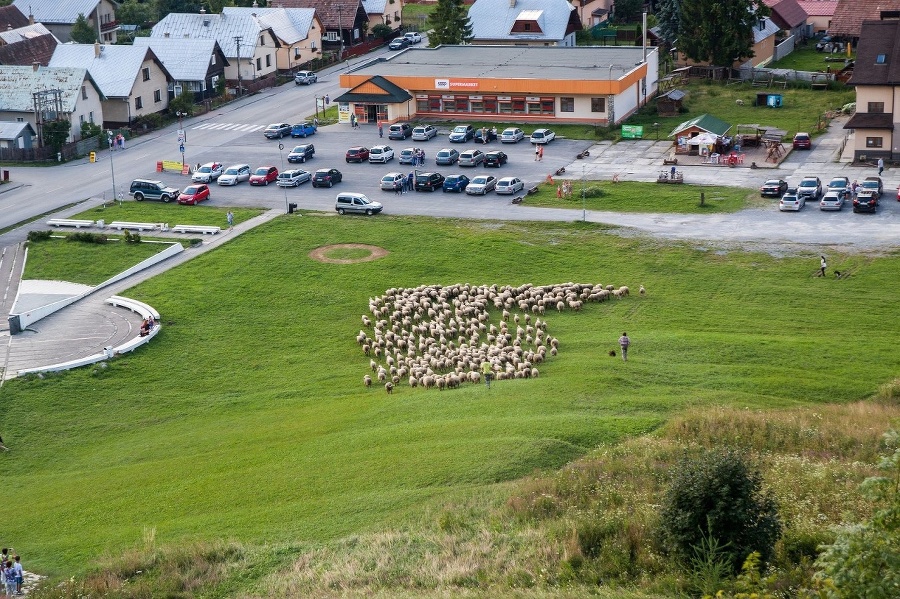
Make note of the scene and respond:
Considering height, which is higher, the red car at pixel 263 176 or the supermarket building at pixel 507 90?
the supermarket building at pixel 507 90

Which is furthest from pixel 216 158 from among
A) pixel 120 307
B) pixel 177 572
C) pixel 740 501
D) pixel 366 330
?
pixel 740 501

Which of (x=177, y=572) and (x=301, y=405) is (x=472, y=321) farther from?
(x=177, y=572)

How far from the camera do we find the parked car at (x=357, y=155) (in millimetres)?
92062

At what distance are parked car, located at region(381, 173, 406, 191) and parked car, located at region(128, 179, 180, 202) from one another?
1469 cm

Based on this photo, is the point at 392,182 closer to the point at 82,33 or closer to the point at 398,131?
the point at 398,131

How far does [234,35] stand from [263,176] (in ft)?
130

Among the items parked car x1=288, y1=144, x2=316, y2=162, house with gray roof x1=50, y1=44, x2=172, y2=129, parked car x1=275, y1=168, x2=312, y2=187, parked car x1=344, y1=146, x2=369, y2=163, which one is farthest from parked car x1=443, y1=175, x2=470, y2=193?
house with gray roof x1=50, y1=44, x2=172, y2=129

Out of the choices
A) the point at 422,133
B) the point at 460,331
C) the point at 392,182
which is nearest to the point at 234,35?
the point at 422,133

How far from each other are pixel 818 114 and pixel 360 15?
193 ft

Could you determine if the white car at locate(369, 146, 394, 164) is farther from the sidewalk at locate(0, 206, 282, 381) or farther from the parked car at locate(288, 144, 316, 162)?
the sidewalk at locate(0, 206, 282, 381)

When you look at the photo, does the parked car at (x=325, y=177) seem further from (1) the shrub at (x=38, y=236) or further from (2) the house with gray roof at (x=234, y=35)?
(2) the house with gray roof at (x=234, y=35)

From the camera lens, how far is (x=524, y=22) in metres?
124

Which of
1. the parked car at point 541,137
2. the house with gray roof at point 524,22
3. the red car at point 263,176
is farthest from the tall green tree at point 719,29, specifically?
the red car at point 263,176

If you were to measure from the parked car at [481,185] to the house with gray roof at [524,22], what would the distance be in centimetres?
4472
